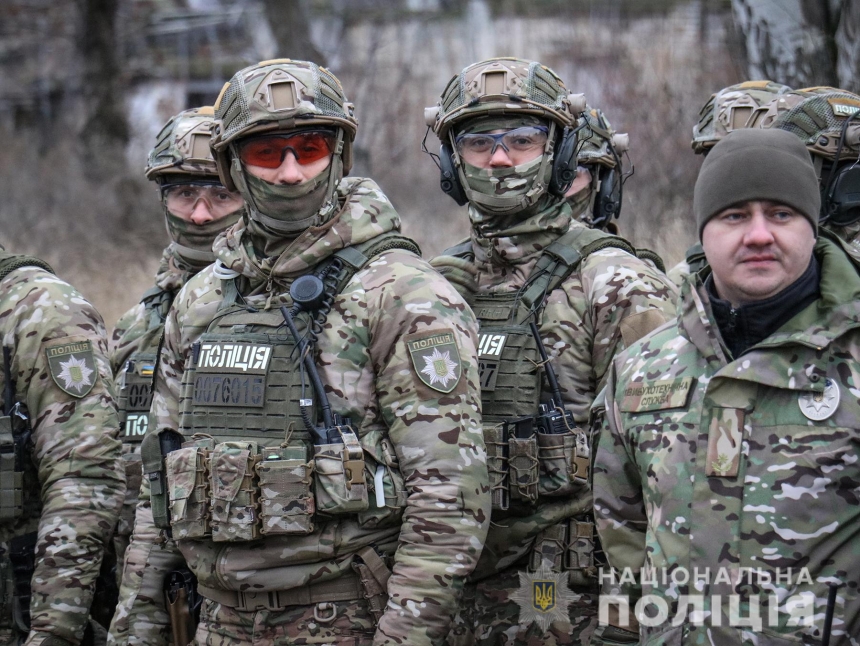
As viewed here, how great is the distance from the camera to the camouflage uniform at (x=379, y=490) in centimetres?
375

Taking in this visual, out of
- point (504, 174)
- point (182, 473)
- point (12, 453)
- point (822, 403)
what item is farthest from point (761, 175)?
point (12, 453)

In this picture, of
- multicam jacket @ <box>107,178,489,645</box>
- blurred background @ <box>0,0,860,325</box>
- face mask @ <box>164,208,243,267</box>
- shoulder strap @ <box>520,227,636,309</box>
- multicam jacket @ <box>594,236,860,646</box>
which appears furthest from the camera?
blurred background @ <box>0,0,860,325</box>

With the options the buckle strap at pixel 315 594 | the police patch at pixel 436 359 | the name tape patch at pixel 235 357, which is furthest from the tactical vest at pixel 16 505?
the police patch at pixel 436 359

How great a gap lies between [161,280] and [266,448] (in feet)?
8.67

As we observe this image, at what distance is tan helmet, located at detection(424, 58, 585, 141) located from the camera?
5.05 meters

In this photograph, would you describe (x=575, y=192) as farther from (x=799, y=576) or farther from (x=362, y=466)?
(x=799, y=576)

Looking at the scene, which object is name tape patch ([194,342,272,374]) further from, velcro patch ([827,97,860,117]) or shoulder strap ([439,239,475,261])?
velcro patch ([827,97,860,117])

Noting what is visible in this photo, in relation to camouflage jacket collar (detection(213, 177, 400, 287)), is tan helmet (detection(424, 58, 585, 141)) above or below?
above

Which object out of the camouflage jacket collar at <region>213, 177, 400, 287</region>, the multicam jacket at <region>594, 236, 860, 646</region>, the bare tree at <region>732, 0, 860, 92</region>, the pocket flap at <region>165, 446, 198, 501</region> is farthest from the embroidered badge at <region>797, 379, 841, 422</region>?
the bare tree at <region>732, 0, 860, 92</region>

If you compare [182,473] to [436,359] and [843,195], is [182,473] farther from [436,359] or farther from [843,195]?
[843,195]

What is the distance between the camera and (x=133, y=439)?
5973 mm

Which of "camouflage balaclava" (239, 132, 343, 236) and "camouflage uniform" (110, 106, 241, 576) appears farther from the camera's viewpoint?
"camouflage uniform" (110, 106, 241, 576)

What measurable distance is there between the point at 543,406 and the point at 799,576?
175cm

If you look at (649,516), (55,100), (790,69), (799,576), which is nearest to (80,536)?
(649,516)
